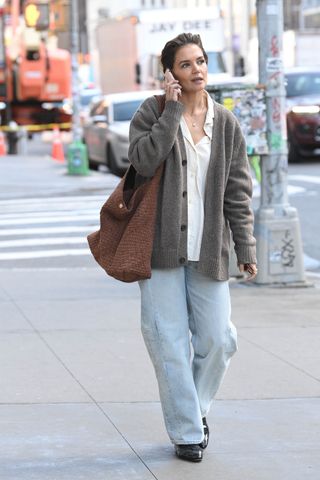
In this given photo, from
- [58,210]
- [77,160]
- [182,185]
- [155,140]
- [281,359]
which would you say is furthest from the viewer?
[77,160]

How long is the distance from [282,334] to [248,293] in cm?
184

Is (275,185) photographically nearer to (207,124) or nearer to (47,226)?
(207,124)

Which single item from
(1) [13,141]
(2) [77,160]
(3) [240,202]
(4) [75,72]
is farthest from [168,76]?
(1) [13,141]

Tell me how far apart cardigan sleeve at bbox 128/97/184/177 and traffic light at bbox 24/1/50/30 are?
19.9 m

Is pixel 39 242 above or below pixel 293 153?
above

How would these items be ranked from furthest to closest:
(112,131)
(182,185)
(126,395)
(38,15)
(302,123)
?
(38,15)
(302,123)
(112,131)
(126,395)
(182,185)

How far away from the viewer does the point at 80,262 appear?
42.6 ft

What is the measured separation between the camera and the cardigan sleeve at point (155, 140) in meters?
5.65

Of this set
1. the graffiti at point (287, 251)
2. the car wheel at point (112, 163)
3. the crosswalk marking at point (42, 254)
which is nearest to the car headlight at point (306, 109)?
the car wheel at point (112, 163)

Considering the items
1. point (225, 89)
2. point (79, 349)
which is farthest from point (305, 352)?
point (225, 89)

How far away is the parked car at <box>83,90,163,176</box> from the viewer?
2373cm

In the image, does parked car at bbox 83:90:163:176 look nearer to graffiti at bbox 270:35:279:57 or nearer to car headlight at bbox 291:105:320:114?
car headlight at bbox 291:105:320:114

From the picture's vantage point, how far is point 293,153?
2555cm

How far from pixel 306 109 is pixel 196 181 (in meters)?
19.4
